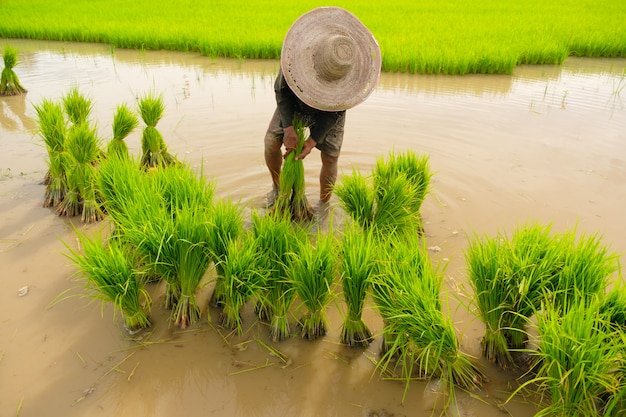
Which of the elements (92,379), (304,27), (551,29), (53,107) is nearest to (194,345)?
(92,379)

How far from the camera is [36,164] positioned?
3.83m

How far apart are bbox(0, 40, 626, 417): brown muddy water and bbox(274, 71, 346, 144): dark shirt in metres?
0.77

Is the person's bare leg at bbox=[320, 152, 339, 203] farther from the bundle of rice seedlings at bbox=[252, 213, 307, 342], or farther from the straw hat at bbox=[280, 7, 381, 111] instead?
the bundle of rice seedlings at bbox=[252, 213, 307, 342]

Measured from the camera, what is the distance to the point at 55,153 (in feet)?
10.2

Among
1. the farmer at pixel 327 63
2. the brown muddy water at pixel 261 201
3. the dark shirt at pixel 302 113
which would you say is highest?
the farmer at pixel 327 63

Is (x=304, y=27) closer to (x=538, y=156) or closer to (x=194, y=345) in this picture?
(x=194, y=345)

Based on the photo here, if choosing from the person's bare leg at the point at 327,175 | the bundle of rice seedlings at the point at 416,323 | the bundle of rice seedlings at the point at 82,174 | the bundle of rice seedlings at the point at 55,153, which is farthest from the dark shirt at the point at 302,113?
the bundle of rice seedlings at the point at 55,153

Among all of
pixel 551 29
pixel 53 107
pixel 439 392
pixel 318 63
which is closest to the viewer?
pixel 439 392

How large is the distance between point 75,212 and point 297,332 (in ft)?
6.74

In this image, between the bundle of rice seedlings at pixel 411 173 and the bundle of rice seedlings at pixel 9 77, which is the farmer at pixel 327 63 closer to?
the bundle of rice seedlings at pixel 411 173

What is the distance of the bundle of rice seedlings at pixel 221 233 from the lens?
1974 millimetres

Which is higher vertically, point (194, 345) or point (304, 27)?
point (304, 27)

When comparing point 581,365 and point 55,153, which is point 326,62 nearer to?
point 581,365

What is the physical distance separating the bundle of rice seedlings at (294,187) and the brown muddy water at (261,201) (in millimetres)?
462
